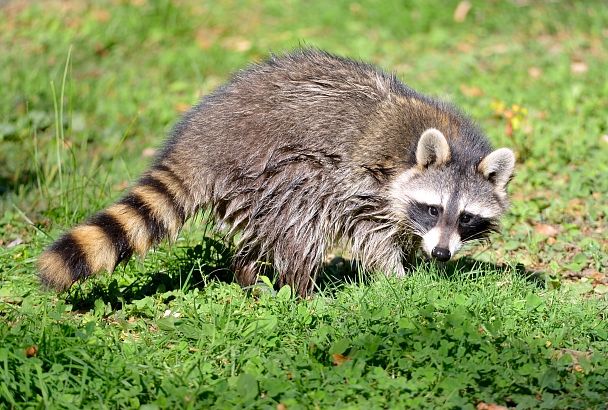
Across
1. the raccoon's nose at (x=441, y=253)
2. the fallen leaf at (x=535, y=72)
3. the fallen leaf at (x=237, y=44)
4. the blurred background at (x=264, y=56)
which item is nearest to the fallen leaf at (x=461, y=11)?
the blurred background at (x=264, y=56)

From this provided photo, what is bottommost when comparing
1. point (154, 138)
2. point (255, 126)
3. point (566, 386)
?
point (154, 138)

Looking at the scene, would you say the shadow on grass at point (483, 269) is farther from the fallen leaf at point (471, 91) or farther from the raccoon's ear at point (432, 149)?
the fallen leaf at point (471, 91)

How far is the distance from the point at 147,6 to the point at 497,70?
12.5 feet

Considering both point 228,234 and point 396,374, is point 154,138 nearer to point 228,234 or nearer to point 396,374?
point 228,234

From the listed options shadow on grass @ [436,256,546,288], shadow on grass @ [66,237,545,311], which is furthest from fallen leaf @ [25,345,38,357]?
shadow on grass @ [436,256,546,288]

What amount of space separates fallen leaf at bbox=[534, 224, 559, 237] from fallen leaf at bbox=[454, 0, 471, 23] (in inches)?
176

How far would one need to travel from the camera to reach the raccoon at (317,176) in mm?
4746

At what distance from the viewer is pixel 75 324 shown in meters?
4.22

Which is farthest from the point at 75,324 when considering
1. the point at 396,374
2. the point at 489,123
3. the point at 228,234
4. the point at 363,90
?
the point at 489,123

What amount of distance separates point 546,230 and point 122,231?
9.48 ft

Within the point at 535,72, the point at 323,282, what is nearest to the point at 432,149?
the point at 323,282

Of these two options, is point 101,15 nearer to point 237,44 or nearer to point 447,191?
point 237,44

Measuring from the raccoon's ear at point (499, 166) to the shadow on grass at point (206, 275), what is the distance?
48 centimetres

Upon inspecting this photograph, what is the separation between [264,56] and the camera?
6918 millimetres
